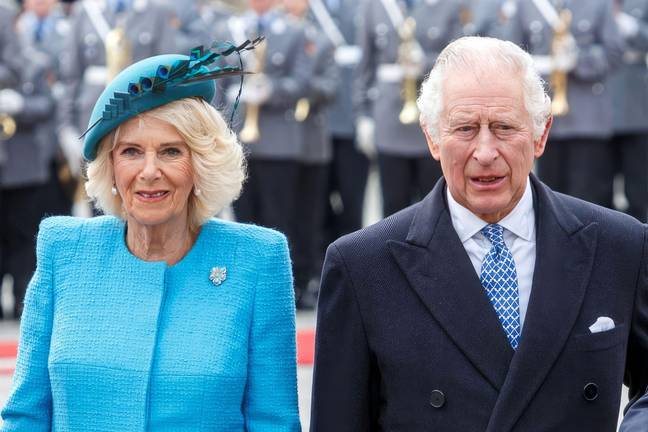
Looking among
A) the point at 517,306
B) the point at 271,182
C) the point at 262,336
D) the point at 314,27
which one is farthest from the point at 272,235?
the point at 314,27

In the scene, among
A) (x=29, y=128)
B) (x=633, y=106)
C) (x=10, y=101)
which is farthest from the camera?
(x=633, y=106)

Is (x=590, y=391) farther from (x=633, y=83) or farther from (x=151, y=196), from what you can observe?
(x=633, y=83)

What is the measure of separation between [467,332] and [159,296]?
772 mm

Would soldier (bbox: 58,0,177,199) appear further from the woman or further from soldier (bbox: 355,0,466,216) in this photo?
the woman

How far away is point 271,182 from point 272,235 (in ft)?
21.0

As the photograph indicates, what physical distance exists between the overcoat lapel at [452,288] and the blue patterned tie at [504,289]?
0.10 feet

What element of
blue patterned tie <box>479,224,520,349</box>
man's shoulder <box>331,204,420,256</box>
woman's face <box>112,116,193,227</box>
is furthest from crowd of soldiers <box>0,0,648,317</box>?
blue patterned tie <box>479,224,520,349</box>

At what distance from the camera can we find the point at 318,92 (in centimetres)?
1051

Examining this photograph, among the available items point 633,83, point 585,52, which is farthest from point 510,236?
point 633,83

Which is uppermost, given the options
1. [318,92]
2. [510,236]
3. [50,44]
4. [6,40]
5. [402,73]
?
[50,44]

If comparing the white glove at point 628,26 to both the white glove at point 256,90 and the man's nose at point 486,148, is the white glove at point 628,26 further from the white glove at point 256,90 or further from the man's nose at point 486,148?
the man's nose at point 486,148

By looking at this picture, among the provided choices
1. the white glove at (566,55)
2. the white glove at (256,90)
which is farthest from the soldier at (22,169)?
the white glove at (566,55)

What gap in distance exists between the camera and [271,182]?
1028 cm

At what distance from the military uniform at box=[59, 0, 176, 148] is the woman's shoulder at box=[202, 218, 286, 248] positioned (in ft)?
20.8
